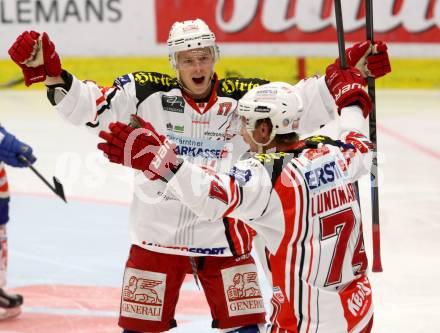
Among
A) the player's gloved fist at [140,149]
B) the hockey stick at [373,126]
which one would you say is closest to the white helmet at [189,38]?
the hockey stick at [373,126]

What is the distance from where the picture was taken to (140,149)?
10.9ft

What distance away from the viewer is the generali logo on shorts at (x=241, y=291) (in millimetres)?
4516

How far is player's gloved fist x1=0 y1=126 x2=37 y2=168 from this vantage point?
553cm

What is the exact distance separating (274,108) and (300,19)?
8.12m

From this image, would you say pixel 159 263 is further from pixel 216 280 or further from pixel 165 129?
pixel 165 129

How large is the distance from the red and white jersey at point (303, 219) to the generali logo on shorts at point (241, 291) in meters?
0.89

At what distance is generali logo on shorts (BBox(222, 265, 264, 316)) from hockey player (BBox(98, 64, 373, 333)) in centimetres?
88

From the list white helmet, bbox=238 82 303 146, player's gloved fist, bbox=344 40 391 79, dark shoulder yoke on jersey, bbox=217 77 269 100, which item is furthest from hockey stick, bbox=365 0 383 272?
white helmet, bbox=238 82 303 146

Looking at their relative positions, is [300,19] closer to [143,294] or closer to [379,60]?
[379,60]

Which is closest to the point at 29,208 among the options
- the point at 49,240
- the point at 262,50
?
the point at 49,240

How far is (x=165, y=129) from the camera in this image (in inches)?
178

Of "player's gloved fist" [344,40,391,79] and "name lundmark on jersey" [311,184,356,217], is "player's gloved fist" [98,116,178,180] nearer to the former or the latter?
"name lundmark on jersey" [311,184,356,217]

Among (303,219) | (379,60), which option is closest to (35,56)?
A: (303,219)

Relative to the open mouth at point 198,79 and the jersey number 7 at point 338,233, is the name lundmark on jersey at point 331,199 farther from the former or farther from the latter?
the open mouth at point 198,79
